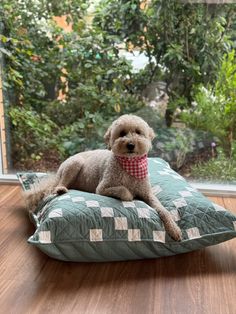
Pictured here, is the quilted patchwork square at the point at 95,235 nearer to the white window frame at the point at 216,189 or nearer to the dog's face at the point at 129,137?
the dog's face at the point at 129,137

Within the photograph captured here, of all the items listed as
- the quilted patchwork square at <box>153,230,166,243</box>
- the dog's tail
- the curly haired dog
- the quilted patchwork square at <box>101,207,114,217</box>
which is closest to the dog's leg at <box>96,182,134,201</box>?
the curly haired dog

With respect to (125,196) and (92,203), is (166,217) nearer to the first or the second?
(125,196)

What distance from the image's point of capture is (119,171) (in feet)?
5.80

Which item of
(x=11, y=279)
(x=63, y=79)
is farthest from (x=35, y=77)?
(x=11, y=279)

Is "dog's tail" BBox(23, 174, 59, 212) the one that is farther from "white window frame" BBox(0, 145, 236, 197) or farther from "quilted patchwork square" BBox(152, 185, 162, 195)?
"white window frame" BBox(0, 145, 236, 197)

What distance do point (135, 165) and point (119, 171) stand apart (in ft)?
0.25

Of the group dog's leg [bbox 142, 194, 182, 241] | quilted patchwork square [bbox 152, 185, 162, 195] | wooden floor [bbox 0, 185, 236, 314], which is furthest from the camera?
quilted patchwork square [bbox 152, 185, 162, 195]

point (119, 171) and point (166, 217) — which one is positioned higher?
point (119, 171)

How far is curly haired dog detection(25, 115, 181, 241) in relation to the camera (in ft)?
5.55

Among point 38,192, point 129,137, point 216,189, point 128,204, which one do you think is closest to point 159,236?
point 128,204

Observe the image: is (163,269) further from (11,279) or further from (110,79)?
(110,79)

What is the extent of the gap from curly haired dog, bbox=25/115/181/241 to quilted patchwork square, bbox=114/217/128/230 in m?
0.13

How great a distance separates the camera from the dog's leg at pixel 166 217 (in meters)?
1.64

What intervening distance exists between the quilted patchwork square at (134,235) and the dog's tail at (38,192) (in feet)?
1.73
